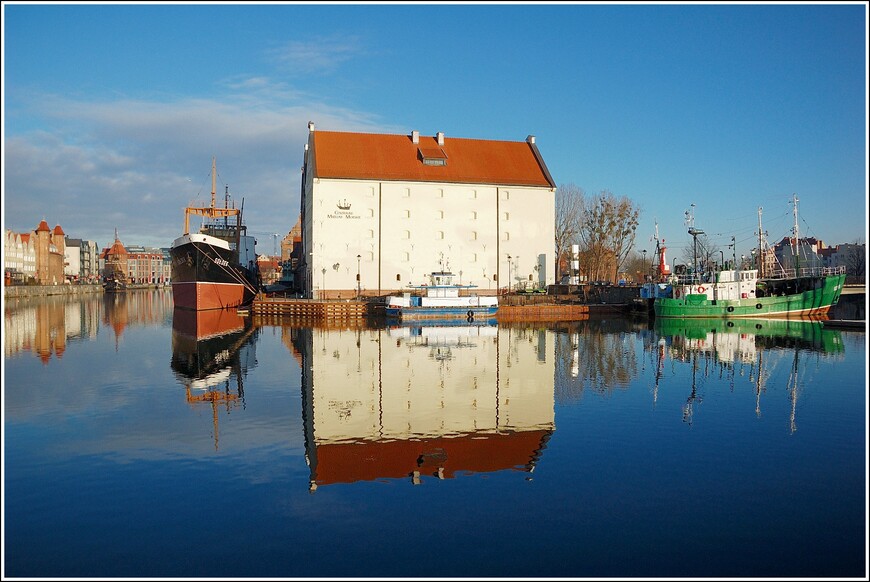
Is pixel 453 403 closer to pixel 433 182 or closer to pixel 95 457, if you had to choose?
pixel 95 457

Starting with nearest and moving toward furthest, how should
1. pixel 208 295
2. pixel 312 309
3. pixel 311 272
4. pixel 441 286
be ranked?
pixel 312 309
pixel 441 286
pixel 208 295
pixel 311 272

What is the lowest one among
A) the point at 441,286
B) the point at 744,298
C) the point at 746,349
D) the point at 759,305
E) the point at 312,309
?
the point at 746,349

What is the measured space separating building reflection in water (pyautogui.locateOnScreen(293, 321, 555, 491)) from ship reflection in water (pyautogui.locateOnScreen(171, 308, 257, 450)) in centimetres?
211

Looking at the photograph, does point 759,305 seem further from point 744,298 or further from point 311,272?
point 311,272

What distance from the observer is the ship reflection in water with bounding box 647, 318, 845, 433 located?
2006cm

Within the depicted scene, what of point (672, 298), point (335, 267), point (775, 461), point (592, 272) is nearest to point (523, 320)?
point (672, 298)

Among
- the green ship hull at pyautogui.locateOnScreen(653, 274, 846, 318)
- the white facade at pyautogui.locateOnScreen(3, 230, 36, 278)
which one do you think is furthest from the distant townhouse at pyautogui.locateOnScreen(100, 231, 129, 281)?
the green ship hull at pyautogui.locateOnScreen(653, 274, 846, 318)

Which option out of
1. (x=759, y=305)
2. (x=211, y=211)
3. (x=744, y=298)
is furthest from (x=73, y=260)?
(x=759, y=305)

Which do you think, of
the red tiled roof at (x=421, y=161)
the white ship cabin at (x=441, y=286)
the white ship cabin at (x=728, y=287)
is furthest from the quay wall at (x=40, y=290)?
the white ship cabin at (x=728, y=287)

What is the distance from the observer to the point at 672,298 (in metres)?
51.6

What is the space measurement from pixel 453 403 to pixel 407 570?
934 cm

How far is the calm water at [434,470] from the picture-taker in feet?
25.0

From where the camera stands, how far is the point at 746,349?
2922cm

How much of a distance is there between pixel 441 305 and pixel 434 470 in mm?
37920
